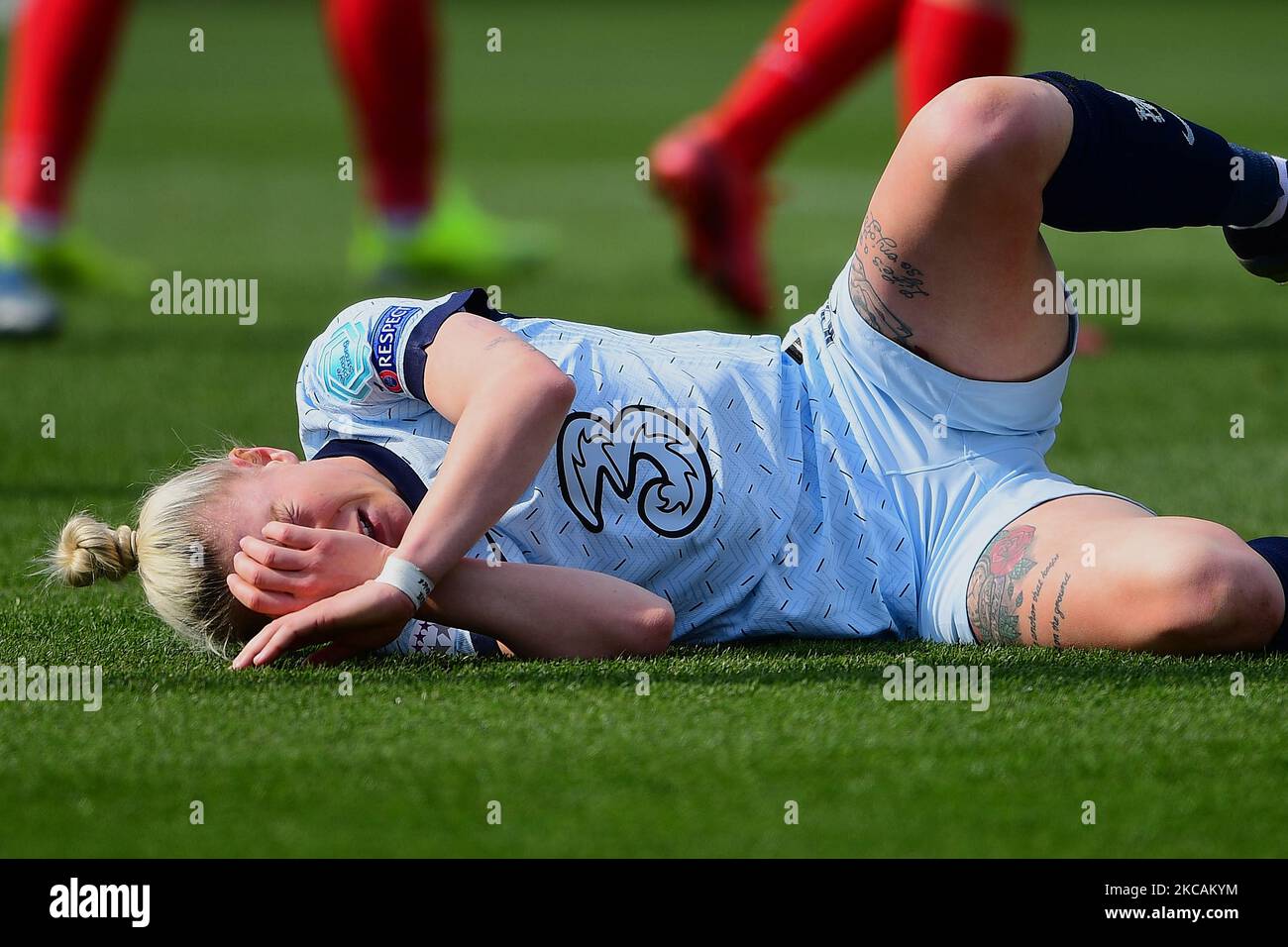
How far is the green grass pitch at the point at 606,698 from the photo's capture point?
1.67m

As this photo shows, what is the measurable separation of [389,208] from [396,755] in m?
4.05

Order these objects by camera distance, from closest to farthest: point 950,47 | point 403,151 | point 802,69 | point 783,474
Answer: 1. point 783,474
2. point 950,47
3. point 802,69
4. point 403,151

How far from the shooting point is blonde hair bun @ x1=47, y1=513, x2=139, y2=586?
2264mm

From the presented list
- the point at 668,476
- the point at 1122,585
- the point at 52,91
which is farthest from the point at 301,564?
the point at 52,91

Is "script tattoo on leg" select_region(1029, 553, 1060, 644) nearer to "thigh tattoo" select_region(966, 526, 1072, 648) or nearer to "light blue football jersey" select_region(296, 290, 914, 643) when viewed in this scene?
"thigh tattoo" select_region(966, 526, 1072, 648)

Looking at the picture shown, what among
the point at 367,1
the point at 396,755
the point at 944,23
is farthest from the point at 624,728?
the point at 367,1

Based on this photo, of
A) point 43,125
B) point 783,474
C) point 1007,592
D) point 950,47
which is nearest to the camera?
point 1007,592

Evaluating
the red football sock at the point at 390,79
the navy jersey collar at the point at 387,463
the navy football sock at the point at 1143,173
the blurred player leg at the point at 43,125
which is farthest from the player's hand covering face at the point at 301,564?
the red football sock at the point at 390,79

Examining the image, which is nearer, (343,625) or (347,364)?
(343,625)

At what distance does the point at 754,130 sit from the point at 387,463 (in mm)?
2589

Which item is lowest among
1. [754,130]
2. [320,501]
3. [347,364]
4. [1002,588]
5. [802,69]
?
[1002,588]

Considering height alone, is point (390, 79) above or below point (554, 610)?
above

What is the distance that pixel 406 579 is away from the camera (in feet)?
6.68

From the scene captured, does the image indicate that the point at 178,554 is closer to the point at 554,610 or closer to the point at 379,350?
the point at 379,350
